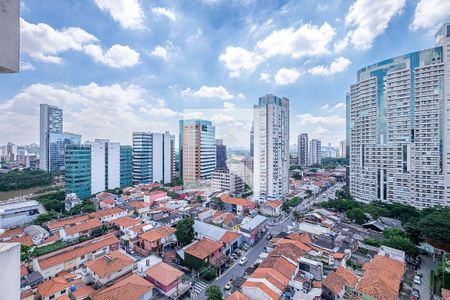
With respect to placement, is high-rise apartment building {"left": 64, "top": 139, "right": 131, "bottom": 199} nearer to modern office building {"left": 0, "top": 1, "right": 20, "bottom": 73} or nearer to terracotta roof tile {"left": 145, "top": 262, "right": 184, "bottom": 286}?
terracotta roof tile {"left": 145, "top": 262, "right": 184, "bottom": 286}

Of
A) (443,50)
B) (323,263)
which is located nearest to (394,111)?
(443,50)

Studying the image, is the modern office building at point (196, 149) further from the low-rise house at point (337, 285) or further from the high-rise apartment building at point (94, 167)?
the low-rise house at point (337, 285)

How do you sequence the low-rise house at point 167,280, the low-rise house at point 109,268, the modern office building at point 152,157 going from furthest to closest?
the modern office building at point 152,157
the low-rise house at point 109,268
the low-rise house at point 167,280

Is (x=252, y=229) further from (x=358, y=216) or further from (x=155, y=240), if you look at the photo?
(x=358, y=216)

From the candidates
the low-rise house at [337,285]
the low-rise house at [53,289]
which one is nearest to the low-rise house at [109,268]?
the low-rise house at [53,289]

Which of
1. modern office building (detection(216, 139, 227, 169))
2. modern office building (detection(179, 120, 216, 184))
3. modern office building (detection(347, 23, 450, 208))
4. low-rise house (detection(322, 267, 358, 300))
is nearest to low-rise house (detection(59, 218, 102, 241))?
modern office building (detection(179, 120, 216, 184))

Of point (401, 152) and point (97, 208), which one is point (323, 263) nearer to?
point (401, 152)

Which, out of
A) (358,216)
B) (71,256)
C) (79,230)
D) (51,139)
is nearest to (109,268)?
(71,256)
